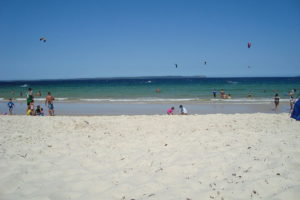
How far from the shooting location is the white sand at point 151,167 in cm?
385

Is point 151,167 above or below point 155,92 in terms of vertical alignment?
above

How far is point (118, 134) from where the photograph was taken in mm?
8359

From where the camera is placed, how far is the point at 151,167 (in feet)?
16.4

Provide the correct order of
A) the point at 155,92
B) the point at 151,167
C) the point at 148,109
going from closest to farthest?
the point at 151,167, the point at 148,109, the point at 155,92

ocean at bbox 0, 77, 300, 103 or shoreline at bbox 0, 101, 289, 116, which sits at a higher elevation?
ocean at bbox 0, 77, 300, 103

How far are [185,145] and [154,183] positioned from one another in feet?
8.09

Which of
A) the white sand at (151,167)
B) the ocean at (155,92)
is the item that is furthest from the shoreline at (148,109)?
the white sand at (151,167)

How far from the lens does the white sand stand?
12.6 ft

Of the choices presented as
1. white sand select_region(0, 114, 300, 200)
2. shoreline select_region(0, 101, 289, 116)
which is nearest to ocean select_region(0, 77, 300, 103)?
shoreline select_region(0, 101, 289, 116)

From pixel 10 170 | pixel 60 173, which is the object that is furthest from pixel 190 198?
pixel 10 170

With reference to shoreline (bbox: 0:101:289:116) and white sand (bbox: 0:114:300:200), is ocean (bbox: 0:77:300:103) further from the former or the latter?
white sand (bbox: 0:114:300:200)

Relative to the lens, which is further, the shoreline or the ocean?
the ocean

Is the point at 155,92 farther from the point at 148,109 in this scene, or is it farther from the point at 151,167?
the point at 151,167

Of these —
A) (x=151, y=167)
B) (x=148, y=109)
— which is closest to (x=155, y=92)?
(x=148, y=109)
